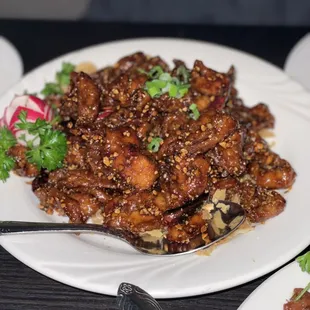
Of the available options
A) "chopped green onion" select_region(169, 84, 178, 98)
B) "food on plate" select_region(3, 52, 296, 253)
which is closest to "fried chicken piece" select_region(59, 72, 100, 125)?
"food on plate" select_region(3, 52, 296, 253)

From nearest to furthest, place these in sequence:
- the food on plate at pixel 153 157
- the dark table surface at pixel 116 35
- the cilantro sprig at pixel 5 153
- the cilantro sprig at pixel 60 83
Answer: the food on plate at pixel 153 157, the cilantro sprig at pixel 5 153, the cilantro sprig at pixel 60 83, the dark table surface at pixel 116 35

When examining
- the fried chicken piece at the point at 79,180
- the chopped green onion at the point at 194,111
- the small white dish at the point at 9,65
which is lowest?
the fried chicken piece at the point at 79,180

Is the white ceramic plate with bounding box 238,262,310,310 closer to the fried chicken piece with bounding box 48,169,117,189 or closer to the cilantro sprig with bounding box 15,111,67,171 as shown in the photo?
the fried chicken piece with bounding box 48,169,117,189

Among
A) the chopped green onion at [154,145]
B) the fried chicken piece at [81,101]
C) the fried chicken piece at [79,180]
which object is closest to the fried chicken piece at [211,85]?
the chopped green onion at [154,145]

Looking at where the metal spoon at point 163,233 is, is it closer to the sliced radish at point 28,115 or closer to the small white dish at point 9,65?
the sliced radish at point 28,115

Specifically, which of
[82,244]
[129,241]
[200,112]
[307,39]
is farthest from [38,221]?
[307,39]

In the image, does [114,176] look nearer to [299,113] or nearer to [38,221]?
[38,221]
